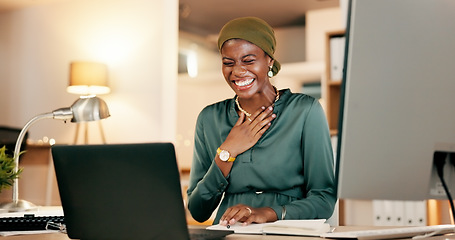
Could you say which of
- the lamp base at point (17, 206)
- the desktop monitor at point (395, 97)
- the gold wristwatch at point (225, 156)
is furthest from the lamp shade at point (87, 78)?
the desktop monitor at point (395, 97)

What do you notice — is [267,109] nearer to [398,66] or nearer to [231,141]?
[231,141]

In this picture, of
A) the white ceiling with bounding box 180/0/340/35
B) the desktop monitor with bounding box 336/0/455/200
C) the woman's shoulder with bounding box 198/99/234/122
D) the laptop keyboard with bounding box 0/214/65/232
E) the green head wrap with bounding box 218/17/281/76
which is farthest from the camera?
the white ceiling with bounding box 180/0/340/35

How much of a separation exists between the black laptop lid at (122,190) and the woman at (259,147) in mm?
590

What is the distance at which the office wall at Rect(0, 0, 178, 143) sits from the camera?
5336 mm

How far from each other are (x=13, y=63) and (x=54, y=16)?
2.45ft

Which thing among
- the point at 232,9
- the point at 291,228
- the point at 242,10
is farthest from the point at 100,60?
the point at 291,228

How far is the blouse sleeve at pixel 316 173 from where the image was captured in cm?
169

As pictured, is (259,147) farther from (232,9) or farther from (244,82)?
(232,9)

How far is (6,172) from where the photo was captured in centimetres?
185

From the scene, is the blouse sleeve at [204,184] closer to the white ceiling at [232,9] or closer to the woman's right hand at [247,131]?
the woman's right hand at [247,131]

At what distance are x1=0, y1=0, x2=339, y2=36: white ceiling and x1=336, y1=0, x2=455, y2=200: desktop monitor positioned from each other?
544 cm

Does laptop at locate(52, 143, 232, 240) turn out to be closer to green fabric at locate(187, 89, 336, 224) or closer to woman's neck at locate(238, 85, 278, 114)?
green fabric at locate(187, 89, 336, 224)

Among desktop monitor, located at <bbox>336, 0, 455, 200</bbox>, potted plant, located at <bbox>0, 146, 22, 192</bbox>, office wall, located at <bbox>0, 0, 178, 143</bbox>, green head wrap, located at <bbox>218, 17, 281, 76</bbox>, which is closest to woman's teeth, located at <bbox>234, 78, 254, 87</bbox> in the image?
green head wrap, located at <bbox>218, 17, 281, 76</bbox>

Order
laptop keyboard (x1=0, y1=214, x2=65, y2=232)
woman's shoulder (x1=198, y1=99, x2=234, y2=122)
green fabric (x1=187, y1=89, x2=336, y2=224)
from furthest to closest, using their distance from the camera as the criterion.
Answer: woman's shoulder (x1=198, y1=99, x2=234, y2=122) < green fabric (x1=187, y1=89, x2=336, y2=224) < laptop keyboard (x1=0, y1=214, x2=65, y2=232)
